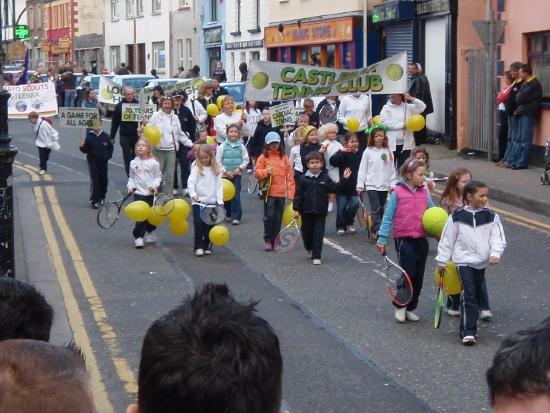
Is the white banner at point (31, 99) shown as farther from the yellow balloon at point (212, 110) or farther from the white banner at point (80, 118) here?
the yellow balloon at point (212, 110)

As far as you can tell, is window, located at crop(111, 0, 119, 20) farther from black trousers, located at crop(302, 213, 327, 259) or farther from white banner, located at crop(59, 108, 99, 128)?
black trousers, located at crop(302, 213, 327, 259)

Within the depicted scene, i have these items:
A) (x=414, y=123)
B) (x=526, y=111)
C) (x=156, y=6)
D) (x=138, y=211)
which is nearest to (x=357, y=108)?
(x=414, y=123)

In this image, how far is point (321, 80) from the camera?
59.8ft

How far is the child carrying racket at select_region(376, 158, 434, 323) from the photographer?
10.0m

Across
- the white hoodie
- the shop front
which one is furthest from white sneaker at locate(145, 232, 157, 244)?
the shop front

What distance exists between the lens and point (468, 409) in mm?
7246

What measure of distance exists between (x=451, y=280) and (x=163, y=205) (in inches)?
209

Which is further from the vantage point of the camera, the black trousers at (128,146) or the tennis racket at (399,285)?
the black trousers at (128,146)

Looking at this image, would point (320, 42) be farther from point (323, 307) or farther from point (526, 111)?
point (323, 307)

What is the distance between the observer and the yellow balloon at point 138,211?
13.8 meters

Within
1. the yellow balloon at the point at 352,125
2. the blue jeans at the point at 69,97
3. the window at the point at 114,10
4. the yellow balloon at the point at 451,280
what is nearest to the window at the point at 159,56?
the window at the point at 114,10

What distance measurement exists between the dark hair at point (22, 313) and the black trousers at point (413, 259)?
6.72m

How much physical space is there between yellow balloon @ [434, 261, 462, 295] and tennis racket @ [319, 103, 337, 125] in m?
11.2

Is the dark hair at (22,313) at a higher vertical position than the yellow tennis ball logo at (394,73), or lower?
lower
